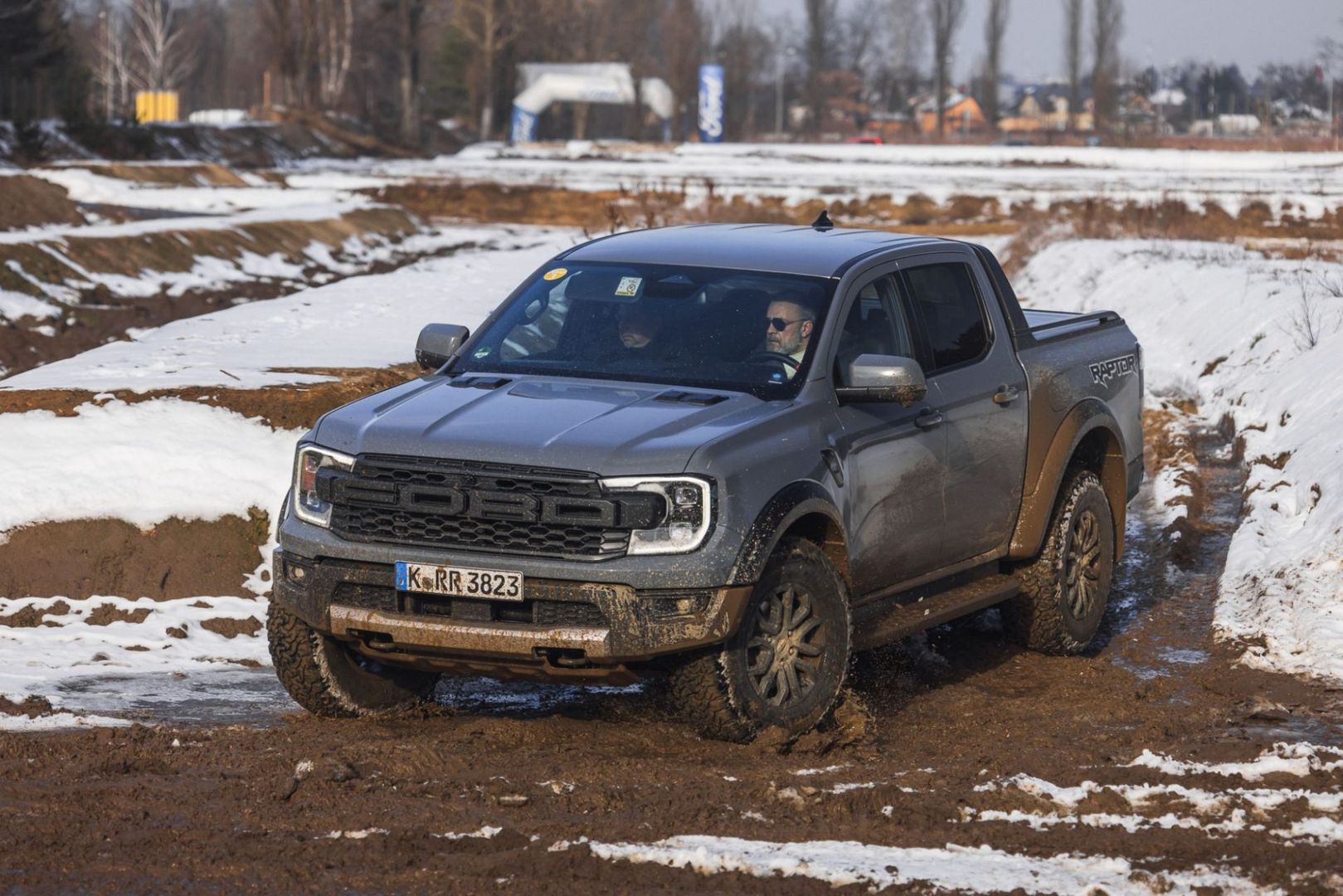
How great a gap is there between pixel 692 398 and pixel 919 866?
2.13 meters

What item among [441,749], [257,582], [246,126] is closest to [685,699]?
[441,749]

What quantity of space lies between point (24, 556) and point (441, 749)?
4.00m

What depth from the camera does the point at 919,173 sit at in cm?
5300

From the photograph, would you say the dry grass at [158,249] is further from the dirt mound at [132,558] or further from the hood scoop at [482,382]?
the hood scoop at [482,382]

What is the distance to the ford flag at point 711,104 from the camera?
79438 millimetres

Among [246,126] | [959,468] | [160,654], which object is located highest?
[246,126]

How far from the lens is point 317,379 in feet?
39.7

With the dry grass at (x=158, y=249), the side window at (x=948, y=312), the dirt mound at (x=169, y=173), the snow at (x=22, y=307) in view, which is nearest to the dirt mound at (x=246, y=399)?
the side window at (x=948, y=312)

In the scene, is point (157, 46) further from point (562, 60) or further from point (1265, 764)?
point (1265, 764)

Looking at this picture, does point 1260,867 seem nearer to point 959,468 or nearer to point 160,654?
point 959,468

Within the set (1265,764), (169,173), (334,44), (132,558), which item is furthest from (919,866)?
(334,44)

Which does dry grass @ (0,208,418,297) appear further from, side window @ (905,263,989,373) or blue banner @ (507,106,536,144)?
blue banner @ (507,106,536,144)

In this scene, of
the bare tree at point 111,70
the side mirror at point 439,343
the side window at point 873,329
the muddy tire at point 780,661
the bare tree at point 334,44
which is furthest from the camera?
the bare tree at point 334,44

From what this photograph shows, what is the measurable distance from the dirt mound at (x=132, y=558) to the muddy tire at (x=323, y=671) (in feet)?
8.51
